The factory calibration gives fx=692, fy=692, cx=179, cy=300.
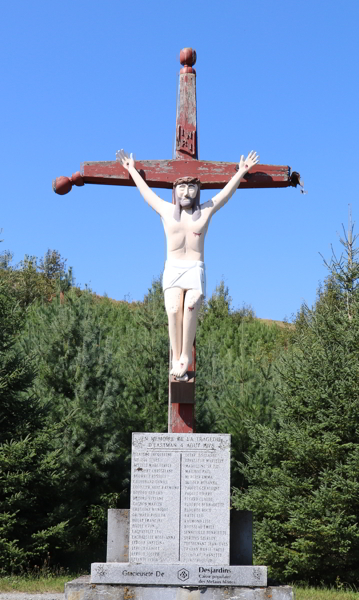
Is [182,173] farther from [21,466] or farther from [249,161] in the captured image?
[21,466]

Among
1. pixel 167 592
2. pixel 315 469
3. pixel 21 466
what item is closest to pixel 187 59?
pixel 167 592

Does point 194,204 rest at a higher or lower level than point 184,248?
higher

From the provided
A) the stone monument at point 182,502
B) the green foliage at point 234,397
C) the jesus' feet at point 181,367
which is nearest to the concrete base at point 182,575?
the stone monument at point 182,502

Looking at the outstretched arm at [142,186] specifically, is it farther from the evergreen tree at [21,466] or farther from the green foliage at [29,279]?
the green foliage at [29,279]

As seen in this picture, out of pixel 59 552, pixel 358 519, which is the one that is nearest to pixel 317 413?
pixel 358 519

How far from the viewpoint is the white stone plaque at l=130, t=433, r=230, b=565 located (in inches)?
236

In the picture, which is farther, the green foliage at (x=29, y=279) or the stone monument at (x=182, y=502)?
the green foliage at (x=29, y=279)

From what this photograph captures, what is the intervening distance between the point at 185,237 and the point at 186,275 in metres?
0.39

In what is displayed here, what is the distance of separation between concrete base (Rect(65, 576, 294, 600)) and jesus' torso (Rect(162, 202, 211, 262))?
9.66 ft

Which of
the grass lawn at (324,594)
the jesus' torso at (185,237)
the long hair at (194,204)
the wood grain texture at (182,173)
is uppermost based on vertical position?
the wood grain texture at (182,173)

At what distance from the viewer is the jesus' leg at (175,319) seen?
640 centimetres

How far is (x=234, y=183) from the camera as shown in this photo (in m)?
6.79

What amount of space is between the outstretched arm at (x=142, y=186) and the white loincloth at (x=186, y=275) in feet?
1.79

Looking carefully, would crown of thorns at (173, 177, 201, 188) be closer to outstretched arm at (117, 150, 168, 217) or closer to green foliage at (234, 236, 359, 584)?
outstretched arm at (117, 150, 168, 217)
